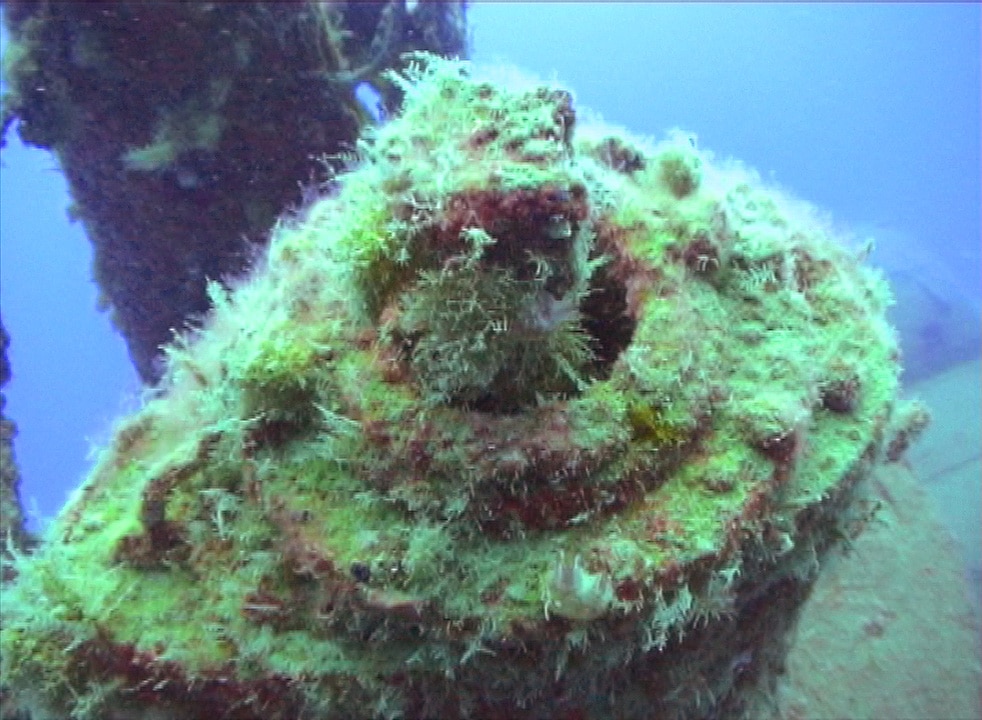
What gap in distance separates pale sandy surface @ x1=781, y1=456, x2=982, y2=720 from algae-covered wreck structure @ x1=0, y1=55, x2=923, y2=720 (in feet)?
6.91

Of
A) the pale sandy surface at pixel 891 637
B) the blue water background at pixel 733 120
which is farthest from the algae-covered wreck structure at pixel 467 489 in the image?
the blue water background at pixel 733 120

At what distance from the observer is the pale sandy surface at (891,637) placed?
5.30 metres

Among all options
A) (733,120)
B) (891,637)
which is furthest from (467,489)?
(733,120)

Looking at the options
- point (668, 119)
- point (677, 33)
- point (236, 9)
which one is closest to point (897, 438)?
point (236, 9)

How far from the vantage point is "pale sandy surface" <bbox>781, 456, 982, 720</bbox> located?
17.4 feet

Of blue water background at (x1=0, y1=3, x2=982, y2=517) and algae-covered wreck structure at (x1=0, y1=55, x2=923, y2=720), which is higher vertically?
blue water background at (x1=0, y1=3, x2=982, y2=517)

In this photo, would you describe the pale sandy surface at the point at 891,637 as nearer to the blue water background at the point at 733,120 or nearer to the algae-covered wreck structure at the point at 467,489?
the algae-covered wreck structure at the point at 467,489

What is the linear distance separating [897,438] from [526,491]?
8.64ft

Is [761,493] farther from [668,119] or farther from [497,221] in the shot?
[668,119]

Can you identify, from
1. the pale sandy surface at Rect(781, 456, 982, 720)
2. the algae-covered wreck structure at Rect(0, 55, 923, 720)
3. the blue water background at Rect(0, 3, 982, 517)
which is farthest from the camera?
the blue water background at Rect(0, 3, 982, 517)

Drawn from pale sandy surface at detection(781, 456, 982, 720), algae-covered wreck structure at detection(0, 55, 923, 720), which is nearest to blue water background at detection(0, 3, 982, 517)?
pale sandy surface at detection(781, 456, 982, 720)

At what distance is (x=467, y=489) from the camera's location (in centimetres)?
292

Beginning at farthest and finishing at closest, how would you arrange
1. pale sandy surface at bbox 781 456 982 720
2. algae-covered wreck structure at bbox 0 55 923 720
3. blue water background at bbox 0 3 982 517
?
blue water background at bbox 0 3 982 517 → pale sandy surface at bbox 781 456 982 720 → algae-covered wreck structure at bbox 0 55 923 720

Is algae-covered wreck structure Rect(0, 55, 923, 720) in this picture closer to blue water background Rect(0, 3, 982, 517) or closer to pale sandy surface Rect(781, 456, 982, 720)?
pale sandy surface Rect(781, 456, 982, 720)
